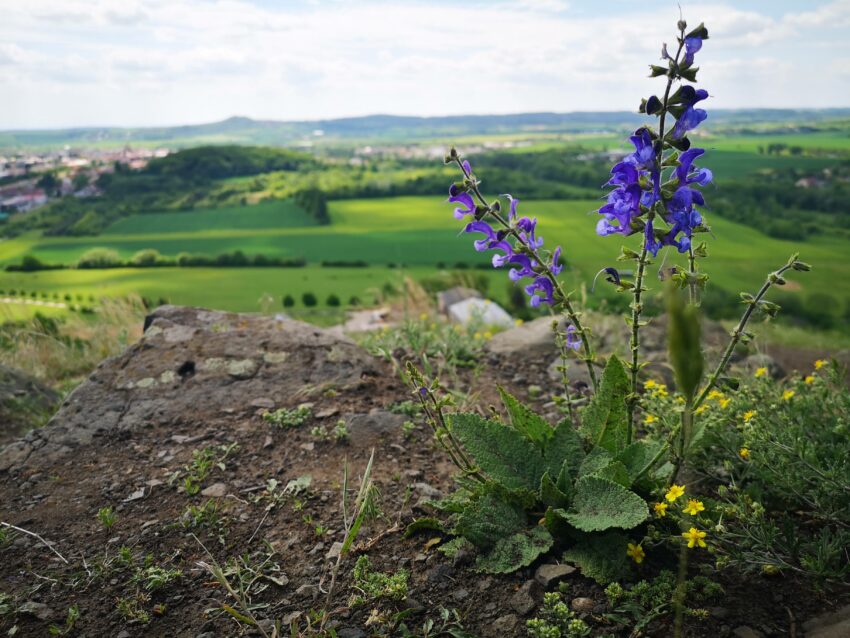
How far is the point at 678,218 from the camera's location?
2.61m

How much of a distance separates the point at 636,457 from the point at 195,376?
392 centimetres

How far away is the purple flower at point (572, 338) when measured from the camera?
3347 millimetres

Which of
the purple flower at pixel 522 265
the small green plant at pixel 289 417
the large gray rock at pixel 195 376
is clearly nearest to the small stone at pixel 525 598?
the purple flower at pixel 522 265

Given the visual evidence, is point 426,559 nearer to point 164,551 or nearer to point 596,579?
point 596,579

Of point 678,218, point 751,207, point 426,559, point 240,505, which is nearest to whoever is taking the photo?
point 678,218

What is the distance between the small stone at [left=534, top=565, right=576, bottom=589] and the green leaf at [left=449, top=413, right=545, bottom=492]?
1.55ft

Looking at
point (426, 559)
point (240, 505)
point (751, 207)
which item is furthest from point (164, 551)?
point (751, 207)

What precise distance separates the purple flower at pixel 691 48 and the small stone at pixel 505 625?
2.49 m

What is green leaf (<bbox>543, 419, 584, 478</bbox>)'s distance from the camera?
11.2ft

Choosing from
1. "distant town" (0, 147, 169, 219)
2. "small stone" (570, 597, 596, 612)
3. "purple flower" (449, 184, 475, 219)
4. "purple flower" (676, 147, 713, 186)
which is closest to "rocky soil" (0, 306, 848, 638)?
"small stone" (570, 597, 596, 612)

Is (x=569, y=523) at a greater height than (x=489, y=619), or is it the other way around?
(x=569, y=523)

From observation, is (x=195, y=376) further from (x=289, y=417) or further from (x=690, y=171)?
(x=690, y=171)

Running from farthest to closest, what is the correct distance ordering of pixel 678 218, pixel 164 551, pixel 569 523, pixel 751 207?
pixel 751 207 < pixel 164 551 < pixel 569 523 < pixel 678 218

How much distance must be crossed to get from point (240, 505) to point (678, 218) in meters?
3.03
